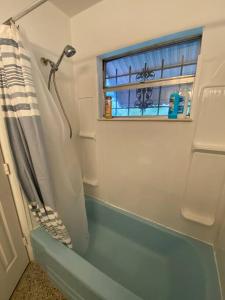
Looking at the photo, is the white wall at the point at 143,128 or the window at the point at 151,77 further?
the window at the point at 151,77

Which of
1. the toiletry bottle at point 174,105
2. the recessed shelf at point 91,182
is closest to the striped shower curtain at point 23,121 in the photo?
the recessed shelf at point 91,182

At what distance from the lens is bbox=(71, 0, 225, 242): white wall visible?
91 centimetres

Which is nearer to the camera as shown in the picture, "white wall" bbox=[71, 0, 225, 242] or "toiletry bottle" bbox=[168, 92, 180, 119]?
"white wall" bbox=[71, 0, 225, 242]

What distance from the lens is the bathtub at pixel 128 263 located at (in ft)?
2.74

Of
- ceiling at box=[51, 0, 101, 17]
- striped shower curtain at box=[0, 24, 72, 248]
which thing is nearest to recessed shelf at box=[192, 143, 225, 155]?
striped shower curtain at box=[0, 24, 72, 248]

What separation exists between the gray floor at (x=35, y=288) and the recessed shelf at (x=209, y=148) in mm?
1517

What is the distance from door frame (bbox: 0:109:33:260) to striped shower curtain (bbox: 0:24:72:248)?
0.24 ft

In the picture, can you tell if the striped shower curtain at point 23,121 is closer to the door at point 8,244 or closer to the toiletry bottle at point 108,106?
the door at point 8,244

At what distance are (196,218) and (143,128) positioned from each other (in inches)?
34.2

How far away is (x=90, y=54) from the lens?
1353 mm

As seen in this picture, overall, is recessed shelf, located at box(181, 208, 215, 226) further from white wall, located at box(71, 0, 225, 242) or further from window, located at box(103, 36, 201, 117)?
window, located at box(103, 36, 201, 117)

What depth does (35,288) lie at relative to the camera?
3.61 ft

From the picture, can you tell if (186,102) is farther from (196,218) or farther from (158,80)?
(196,218)

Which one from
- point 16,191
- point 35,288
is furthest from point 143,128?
point 35,288
